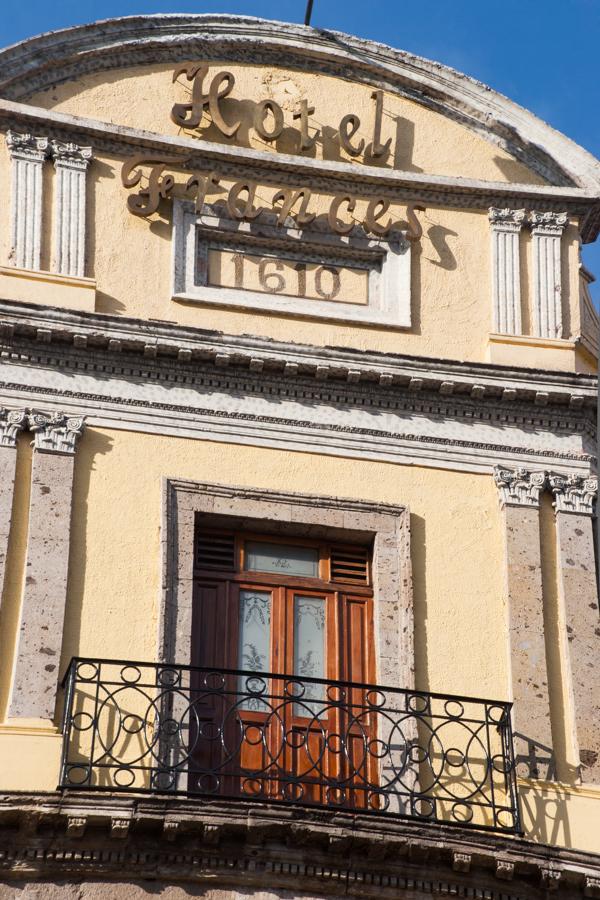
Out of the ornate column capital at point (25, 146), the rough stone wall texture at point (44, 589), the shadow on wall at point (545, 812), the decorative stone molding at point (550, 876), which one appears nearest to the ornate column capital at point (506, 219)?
the ornate column capital at point (25, 146)

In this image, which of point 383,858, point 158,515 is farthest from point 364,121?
point 383,858

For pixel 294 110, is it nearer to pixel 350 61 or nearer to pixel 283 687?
pixel 350 61

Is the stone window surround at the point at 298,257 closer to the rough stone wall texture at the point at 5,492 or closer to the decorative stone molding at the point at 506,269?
the decorative stone molding at the point at 506,269

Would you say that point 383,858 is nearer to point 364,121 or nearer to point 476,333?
point 476,333

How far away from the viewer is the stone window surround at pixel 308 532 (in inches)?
590

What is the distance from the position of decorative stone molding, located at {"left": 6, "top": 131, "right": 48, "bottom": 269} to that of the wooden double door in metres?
2.99

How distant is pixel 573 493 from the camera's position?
52.7 ft

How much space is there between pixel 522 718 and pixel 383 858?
185 cm

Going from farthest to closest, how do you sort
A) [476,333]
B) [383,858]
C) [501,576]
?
[476,333] → [501,576] → [383,858]

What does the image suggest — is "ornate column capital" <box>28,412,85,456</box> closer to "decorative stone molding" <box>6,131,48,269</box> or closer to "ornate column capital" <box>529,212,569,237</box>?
"decorative stone molding" <box>6,131,48,269</box>

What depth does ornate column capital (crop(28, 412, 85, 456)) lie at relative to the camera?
50.4 ft

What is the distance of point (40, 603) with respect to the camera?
1464cm

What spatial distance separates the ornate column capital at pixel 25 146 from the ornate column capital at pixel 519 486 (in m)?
4.55

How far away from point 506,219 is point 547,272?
60 centimetres
